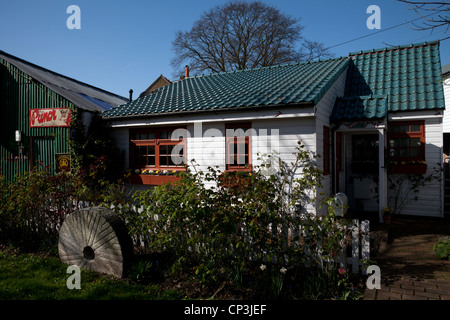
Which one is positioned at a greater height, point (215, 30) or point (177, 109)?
point (215, 30)

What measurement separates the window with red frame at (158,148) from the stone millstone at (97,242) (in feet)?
14.4

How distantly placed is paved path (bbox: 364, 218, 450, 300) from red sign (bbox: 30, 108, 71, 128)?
33.1 feet

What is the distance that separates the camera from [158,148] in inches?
380

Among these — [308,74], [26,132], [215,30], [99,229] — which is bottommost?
[99,229]

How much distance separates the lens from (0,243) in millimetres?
6344

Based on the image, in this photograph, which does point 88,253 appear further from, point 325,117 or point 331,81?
point 331,81

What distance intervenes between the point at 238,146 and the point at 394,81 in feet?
20.5

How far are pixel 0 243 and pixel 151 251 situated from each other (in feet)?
12.2

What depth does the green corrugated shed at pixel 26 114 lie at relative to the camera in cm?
1046

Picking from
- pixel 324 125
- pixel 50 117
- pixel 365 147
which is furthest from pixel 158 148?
pixel 365 147

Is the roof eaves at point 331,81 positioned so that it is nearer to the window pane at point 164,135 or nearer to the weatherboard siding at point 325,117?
the weatherboard siding at point 325,117
